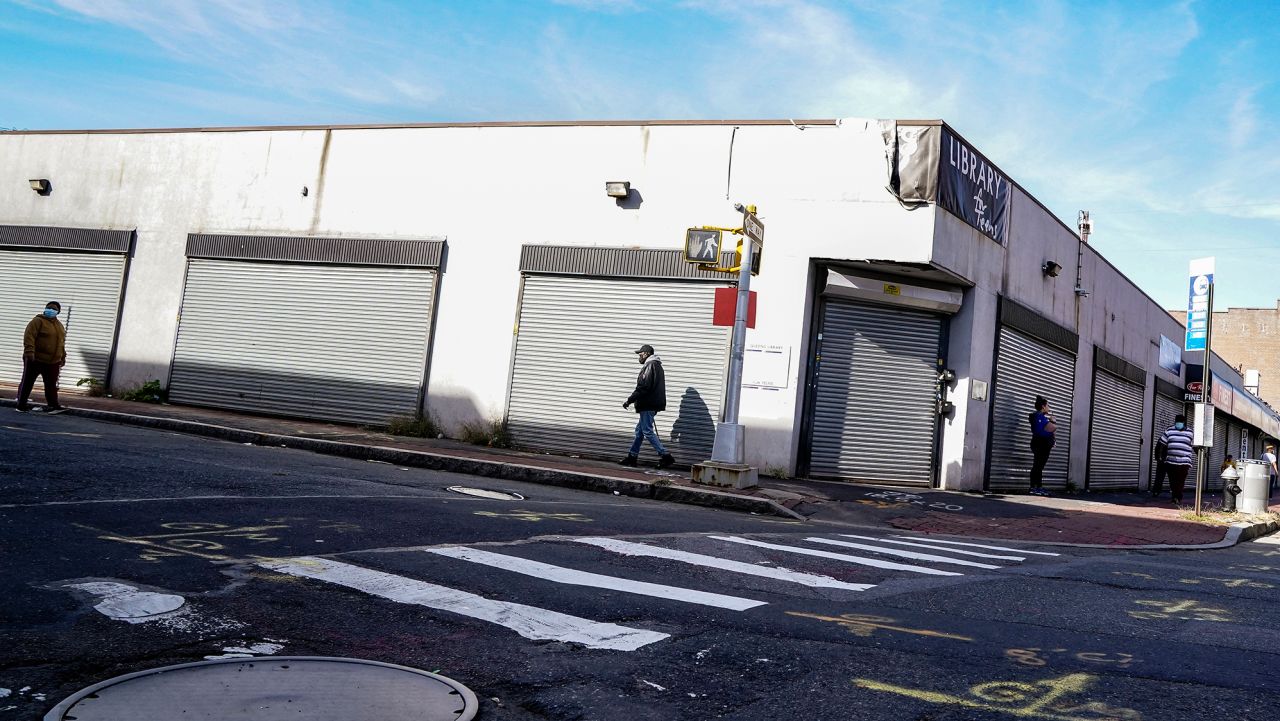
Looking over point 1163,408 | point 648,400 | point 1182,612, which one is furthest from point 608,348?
point 1163,408

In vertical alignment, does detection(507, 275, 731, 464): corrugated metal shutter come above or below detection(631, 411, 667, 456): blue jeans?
above

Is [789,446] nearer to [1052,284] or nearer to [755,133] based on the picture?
Result: [755,133]

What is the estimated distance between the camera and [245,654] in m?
3.67

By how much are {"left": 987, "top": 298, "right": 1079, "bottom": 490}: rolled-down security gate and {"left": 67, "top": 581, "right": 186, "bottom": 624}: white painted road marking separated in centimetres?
1576

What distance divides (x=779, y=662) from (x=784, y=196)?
12.7 metres

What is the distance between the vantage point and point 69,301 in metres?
21.2

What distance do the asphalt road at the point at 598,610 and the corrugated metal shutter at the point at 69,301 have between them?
45.2 feet

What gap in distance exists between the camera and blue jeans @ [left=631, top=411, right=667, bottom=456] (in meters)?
15.1

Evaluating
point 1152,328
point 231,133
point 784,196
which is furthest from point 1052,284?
point 231,133

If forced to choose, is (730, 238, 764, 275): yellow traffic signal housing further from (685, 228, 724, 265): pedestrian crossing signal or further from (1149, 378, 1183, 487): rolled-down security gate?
(1149, 378, 1183, 487): rolled-down security gate

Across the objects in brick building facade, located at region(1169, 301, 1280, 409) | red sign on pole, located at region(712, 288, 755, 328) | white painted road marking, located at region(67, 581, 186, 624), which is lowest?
white painted road marking, located at region(67, 581, 186, 624)

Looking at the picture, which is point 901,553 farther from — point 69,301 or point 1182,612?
point 69,301

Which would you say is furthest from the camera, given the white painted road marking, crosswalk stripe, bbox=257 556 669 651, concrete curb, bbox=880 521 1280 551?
concrete curb, bbox=880 521 1280 551

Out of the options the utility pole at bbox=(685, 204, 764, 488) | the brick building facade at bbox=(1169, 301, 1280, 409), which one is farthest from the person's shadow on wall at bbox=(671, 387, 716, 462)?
the brick building facade at bbox=(1169, 301, 1280, 409)
